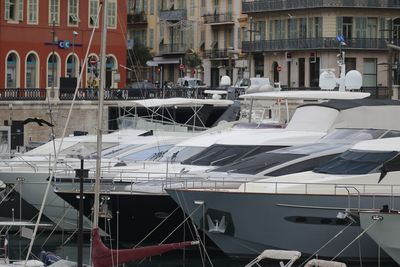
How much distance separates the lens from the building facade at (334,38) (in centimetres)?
8650

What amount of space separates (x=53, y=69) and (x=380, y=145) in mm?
46710

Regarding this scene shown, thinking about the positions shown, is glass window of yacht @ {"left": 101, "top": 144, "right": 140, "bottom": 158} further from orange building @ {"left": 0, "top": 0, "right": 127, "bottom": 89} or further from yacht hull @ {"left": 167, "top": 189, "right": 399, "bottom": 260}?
orange building @ {"left": 0, "top": 0, "right": 127, "bottom": 89}

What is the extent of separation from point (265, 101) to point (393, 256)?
912 inches

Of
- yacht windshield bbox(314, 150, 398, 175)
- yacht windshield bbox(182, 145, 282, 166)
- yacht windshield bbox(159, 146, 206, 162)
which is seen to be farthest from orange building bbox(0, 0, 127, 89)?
yacht windshield bbox(314, 150, 398, 175)

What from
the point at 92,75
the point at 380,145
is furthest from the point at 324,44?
the point at 380,145

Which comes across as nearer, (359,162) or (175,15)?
(359,162)

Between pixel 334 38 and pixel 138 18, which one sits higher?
pixel 138 18

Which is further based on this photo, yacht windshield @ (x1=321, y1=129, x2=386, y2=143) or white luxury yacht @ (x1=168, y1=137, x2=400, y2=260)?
yacht windshield @ (x1=321, y1=129, x2=386, y2=143)

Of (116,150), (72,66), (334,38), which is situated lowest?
(116,150)

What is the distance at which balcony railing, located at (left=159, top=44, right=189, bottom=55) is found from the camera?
104550 millimetres

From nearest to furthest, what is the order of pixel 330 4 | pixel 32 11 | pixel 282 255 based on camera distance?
pixel 282 255, pixel 32 11, pixel 330 4

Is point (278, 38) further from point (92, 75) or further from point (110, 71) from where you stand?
point (92, 75)

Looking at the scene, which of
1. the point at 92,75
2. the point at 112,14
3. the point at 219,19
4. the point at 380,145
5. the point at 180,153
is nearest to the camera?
the point at 380,145

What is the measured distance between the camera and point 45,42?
7838cm
